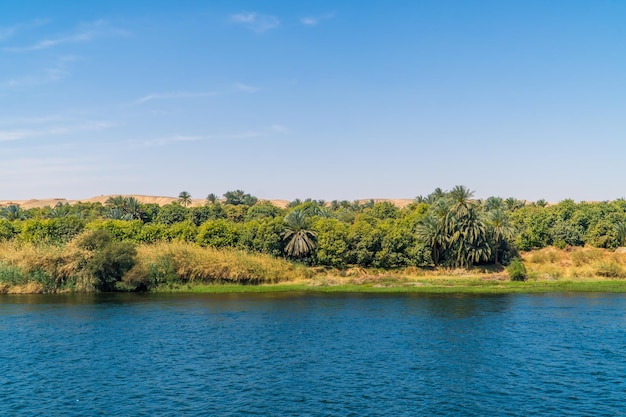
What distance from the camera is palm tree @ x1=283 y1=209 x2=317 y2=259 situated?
95688 mm

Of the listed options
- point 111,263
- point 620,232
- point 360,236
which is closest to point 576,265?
point 620,232

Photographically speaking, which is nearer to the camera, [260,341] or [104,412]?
[104,412]

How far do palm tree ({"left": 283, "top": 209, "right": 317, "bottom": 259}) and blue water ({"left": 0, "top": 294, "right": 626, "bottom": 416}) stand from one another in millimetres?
25364

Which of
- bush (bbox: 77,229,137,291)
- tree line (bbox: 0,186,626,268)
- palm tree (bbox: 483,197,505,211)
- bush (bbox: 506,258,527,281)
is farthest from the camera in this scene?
palm tree (bbox: 483,197,505,211)

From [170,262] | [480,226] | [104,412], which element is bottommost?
[104,412]

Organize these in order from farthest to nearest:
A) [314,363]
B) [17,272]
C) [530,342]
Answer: [17,272], [530,342], [314,363]

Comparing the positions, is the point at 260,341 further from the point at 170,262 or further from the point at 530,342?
the point at 170,262

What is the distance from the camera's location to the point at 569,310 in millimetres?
63688

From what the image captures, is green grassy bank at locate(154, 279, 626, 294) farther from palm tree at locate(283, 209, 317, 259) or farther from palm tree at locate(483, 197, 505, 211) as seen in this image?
palm tree at locate(483, 197, 505, 211)

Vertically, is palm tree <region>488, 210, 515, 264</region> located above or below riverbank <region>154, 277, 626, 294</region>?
above

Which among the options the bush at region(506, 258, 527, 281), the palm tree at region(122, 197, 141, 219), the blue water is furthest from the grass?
the palm tree at region(122, 197, 141, 219)

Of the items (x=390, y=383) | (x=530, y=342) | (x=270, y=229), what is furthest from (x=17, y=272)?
(x=530, y=342)

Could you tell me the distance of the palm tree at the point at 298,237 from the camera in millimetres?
95688

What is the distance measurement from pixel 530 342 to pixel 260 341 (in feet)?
81.2
